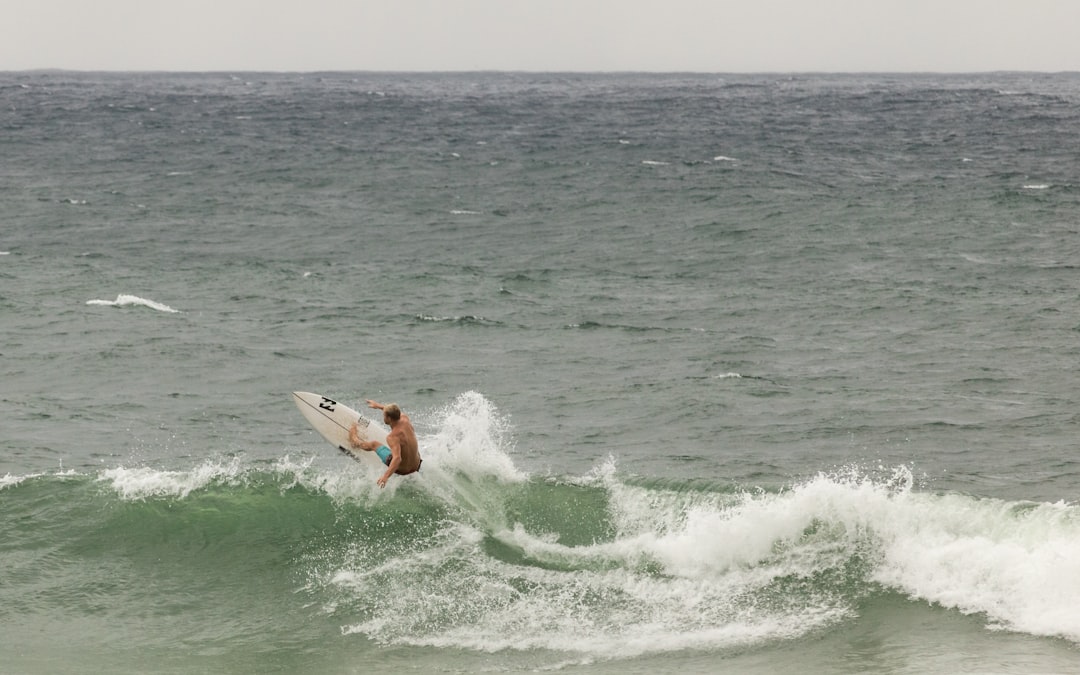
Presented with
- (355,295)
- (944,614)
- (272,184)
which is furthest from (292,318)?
(272,184)

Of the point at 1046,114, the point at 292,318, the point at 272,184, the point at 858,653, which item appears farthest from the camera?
the point at 1046,114

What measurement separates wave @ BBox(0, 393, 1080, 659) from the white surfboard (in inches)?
15.6

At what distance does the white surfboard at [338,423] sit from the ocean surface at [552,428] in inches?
13.9

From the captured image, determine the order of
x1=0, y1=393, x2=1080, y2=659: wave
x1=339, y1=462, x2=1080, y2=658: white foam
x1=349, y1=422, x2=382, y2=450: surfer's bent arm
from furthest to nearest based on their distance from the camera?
x1=349, y1=422, x2=382, y2=450: surfer's bent arm
x1=0, y1=393, x2=1080, y2=659: wave
x1=339, y1=462, x2=1080, y2=658: white foam

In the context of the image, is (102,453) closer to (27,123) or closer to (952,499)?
(952,499)

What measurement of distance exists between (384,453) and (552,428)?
4757 millimetres

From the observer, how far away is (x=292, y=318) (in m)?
29.4

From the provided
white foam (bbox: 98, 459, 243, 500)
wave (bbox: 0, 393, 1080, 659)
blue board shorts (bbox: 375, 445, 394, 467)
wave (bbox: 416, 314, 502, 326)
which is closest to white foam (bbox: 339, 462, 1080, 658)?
wave (bbox: 0, 393, 1080, 659)

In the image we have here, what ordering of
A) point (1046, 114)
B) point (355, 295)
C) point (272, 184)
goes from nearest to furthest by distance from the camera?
point (355, 295), point (272, 184), point (1046, 114)

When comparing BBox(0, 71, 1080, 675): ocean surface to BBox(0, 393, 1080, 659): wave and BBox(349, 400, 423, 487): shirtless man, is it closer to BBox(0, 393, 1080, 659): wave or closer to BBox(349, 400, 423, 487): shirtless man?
BBox(0, 393, 1080, 659): wave

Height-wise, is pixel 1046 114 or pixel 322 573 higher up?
pixel 1046 114

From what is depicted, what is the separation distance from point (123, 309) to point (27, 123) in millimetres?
56300

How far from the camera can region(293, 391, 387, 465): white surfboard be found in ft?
56.3

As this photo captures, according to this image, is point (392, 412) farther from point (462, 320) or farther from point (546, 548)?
point (462, 320)
